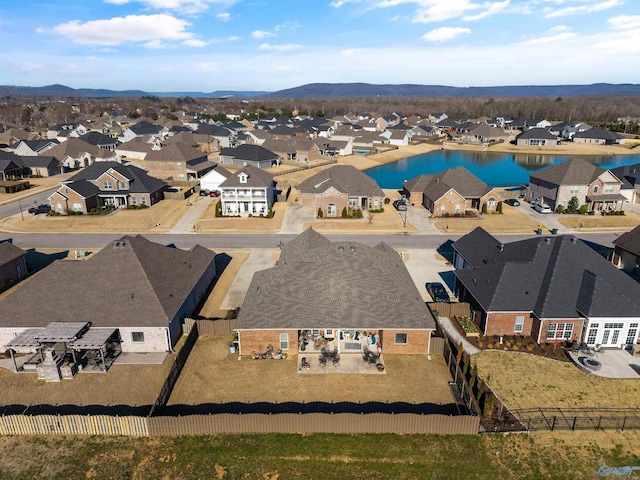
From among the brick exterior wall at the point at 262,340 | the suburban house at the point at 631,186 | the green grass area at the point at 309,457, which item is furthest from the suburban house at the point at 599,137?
the brick exterior wall at the point at 262,340

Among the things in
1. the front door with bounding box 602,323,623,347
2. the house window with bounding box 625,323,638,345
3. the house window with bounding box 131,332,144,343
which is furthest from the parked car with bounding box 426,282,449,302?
the house window with bounding box 131,332,144,343

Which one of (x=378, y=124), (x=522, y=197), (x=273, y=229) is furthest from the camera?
(x=378, y=124)

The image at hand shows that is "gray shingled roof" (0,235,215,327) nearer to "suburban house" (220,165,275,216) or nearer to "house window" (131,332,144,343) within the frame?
"house window" (131,332,144,343)

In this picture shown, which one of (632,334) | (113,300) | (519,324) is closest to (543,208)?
(632,334)

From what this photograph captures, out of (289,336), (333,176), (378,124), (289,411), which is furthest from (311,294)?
(378,124)

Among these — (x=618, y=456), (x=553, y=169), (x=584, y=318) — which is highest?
(x=553, y=169)

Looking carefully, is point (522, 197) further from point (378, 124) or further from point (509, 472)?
point (378, 124)

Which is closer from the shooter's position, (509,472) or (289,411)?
(509,472)

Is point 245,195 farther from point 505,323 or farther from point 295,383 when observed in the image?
point 505,323
